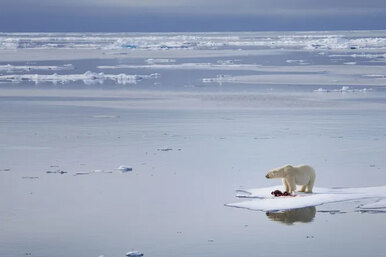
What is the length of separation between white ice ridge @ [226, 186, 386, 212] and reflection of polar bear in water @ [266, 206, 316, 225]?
0.36 feet

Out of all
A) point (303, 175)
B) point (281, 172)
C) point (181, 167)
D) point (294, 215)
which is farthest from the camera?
point (181, 167)

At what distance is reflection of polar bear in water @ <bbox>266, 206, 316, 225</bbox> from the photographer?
7770mm

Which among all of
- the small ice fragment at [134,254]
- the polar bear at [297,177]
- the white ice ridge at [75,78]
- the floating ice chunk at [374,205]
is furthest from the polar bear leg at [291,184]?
the white ice ridge at [75,78]

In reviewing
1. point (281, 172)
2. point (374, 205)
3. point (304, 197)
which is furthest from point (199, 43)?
point (374, 205)

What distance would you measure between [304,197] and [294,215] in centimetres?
72

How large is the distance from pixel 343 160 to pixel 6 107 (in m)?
8.95

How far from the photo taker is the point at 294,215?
7.98 m

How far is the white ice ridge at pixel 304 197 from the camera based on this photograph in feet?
27.2

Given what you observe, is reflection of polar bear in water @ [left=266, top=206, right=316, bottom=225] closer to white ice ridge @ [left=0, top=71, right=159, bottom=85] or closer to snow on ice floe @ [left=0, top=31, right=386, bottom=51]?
Answer: white ice ridge @ [left=0, top=71, right=159, bottom=85]

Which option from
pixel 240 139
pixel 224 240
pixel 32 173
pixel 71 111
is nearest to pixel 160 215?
pixel 224 240

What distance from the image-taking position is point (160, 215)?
7.96m

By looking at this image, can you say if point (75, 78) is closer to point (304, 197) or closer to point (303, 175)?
point (303, 175)

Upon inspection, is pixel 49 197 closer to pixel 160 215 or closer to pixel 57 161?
pixel 160 215

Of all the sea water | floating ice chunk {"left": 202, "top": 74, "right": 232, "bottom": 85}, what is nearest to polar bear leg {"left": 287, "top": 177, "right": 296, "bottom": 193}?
the sea water
